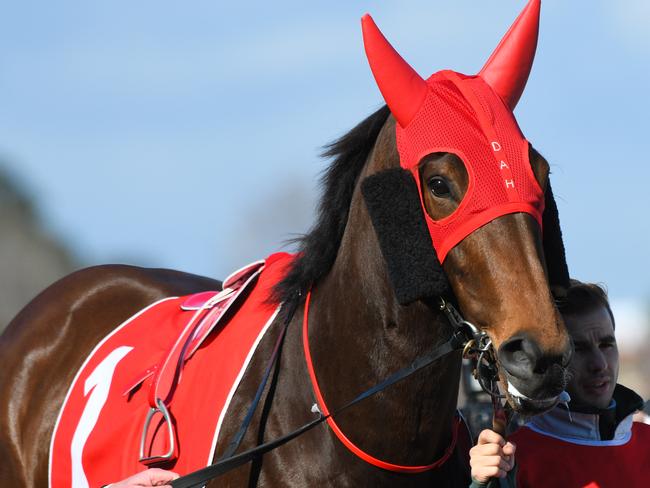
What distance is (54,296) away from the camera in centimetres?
505

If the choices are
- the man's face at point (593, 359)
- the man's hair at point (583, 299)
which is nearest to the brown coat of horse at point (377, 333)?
the man's face at point (593, 359)

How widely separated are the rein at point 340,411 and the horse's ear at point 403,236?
10cm

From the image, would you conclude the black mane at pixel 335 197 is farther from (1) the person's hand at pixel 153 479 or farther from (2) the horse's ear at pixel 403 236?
(1) the person's hand at pixel 153 479

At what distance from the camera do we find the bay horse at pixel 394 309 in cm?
288

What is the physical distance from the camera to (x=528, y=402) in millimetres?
2855

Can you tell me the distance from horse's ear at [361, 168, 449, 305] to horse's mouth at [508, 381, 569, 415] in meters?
0.36

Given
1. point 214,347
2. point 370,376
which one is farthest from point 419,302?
point 214,347

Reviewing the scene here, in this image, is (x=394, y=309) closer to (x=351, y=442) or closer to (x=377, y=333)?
(x=377, y=333)

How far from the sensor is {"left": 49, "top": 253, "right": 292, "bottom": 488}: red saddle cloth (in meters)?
3.57

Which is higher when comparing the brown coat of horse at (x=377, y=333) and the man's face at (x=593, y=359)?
the brown coat of horse at (x=377, y=333)

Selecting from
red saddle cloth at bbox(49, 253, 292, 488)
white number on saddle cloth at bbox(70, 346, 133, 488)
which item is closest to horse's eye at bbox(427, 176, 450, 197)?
red saddle cloth at bbox(49, 253, 292, 488)

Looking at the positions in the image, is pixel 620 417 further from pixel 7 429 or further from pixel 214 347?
pixel 7 429

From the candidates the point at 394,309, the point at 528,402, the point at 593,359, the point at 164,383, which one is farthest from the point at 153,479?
the point at 593,359

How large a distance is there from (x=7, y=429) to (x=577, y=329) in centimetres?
255
